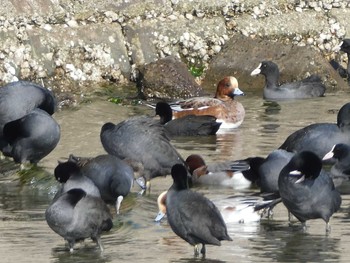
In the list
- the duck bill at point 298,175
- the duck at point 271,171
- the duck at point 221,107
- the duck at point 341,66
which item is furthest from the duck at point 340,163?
the duck at point 341,66

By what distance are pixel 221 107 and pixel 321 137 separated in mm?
3890

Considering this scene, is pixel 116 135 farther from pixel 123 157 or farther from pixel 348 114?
pixel 348 114

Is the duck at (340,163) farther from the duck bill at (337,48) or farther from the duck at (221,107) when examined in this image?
the duck bill at (337,48)

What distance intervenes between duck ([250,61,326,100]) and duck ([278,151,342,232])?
27.7ft

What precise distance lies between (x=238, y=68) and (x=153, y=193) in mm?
7904

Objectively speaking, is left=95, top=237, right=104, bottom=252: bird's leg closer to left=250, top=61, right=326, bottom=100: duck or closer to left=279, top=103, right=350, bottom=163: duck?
left=279, top=103, right=350, bottom=163: duck

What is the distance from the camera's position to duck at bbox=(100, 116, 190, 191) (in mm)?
13570

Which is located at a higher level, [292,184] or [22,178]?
[292,184]

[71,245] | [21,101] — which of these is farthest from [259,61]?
[71,245]

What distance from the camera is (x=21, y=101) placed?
15.2 m

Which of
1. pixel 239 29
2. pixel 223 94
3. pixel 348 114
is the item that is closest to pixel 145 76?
pixel 223 94

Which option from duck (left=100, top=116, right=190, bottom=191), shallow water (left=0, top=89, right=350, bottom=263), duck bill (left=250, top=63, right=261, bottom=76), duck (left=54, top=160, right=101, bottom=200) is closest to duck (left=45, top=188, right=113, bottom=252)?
shallow water (left=0, top=89, right=350, bottom=263)

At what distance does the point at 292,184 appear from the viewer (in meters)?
11.2

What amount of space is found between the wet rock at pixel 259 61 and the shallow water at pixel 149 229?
13.0 feet
